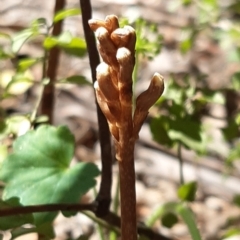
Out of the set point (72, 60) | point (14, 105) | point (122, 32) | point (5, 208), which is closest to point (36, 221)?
point (5, 208)

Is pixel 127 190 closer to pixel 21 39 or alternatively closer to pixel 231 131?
pixel 21 39

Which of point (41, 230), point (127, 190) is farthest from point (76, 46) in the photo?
point (127, 190)

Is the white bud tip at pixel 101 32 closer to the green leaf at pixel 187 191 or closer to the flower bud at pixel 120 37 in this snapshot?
the flower bud at pixel 120 37

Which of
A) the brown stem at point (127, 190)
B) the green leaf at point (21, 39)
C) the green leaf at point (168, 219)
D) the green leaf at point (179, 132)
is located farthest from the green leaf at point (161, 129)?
the brown stem at point (127, 190)

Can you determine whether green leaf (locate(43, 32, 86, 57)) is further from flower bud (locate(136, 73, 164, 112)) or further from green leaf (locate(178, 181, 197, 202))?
flower bud (locate(136, 73, 164, 112))

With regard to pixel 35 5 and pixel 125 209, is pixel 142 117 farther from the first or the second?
pixel 35 5
